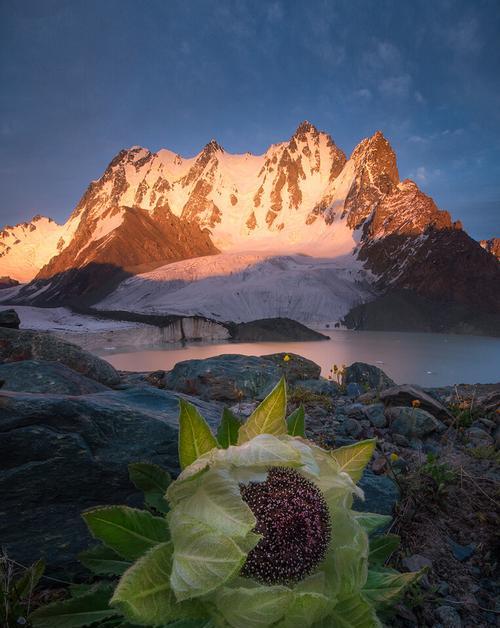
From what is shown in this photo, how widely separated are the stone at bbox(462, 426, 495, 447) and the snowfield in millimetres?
45463

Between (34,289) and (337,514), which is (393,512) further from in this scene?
(34,289)

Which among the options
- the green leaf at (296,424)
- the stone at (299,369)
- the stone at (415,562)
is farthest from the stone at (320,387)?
the green leaf at (296,424)

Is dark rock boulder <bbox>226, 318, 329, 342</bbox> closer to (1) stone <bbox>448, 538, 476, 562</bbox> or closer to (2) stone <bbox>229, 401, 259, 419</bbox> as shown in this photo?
(2) stone <bbox>229, 401, 259, 419</bbox>

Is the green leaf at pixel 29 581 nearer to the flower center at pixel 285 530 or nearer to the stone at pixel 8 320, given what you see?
the flower center at pixel 285 530

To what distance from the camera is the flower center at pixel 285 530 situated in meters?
1.18

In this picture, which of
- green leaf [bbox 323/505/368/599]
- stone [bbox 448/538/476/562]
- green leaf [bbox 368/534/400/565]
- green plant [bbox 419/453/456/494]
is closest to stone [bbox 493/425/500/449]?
green plant [bbox 419/453/456/494]

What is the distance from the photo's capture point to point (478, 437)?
5.61 metres

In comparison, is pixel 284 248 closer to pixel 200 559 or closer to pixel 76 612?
pixel 76 612

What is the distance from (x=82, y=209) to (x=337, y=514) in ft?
708

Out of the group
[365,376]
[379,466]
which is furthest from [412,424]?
[365,376]

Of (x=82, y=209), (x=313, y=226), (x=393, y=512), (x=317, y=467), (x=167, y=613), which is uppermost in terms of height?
(x=82, y=209)

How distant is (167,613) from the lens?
111cm

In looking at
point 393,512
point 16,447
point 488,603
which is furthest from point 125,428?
point 488,603

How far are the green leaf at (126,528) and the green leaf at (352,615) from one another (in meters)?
0.55
